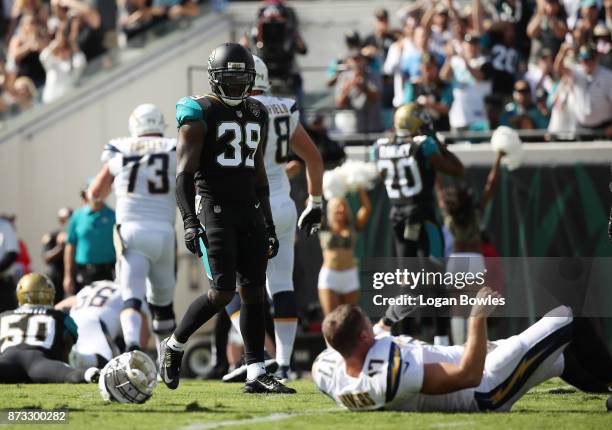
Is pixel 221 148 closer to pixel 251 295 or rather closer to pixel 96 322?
pixel 251 295

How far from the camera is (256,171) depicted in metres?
7.88

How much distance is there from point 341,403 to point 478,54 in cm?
824

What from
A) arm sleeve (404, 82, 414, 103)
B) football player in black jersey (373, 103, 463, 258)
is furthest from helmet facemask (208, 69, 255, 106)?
arm sleeve (404, 82, 414, 103)

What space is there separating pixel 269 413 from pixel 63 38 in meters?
10.9

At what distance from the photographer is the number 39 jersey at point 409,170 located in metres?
10.8

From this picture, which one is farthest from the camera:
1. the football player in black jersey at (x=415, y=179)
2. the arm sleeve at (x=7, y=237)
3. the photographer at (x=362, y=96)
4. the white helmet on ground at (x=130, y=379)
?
the photographer at (x=362, y=96)

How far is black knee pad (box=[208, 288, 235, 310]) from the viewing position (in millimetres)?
7527

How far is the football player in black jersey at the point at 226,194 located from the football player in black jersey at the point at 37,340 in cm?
154

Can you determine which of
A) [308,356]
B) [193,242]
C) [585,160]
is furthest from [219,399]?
[585,160]

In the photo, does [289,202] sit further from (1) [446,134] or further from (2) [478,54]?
(2) [478,54]

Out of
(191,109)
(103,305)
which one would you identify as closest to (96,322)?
(103,305)

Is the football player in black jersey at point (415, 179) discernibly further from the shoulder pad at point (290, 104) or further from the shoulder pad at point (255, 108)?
the shoulder pad at point (255, 108)

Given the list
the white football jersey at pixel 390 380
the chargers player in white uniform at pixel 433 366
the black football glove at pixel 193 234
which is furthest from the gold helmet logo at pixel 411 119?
the white football jersey at pixel 390 380

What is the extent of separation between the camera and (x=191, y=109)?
7.53m
